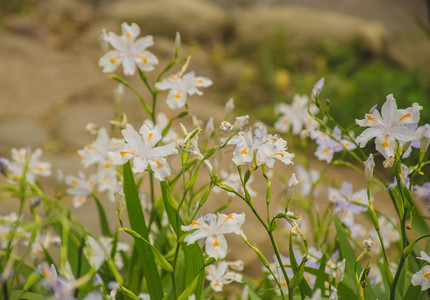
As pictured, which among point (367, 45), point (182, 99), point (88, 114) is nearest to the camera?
point (182, 99)

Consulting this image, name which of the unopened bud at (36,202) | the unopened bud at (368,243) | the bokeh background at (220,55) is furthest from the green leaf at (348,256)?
the bokeh background at (220,55)

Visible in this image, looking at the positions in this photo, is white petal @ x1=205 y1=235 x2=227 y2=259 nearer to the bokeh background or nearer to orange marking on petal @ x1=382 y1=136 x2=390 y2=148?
orange marking on petal @ x1=382 y1=136 x2=390 y2=148

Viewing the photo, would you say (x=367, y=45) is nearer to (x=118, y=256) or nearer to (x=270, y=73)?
(x=270, y=73)

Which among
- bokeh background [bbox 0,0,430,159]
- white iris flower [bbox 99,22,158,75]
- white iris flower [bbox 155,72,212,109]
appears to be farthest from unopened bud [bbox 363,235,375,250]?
bokeh background [bbox 0,0,430,159]

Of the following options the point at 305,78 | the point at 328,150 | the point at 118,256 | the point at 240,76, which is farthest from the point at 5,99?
the point at 328,150

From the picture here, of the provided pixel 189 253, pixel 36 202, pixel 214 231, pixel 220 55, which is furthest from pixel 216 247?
pixel 220 55

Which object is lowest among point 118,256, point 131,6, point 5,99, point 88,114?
point 118,256

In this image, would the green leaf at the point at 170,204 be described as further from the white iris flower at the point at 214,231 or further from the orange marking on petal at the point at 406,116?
the orange marking on petal at the point at 406,116
